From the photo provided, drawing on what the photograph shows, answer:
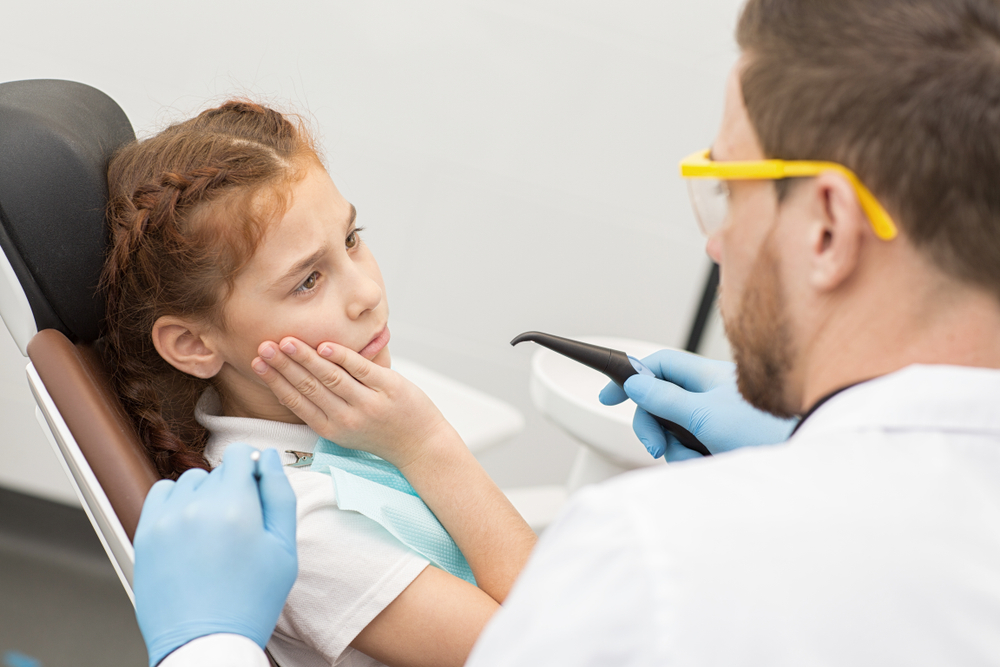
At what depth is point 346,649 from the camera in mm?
1040

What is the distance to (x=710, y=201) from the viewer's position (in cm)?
88

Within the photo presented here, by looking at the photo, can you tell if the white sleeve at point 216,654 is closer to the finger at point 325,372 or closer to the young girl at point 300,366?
the young girl at point 300,366

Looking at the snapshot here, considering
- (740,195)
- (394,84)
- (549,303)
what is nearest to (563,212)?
(549,303)

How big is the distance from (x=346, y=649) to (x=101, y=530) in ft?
1.22

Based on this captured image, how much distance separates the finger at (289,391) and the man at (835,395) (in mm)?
570

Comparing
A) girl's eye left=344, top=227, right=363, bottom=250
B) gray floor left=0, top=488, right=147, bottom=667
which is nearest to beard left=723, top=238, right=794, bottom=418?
girl's eye left=344, top=227, right=363, bottom=250

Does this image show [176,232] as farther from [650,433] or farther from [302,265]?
[650,433]

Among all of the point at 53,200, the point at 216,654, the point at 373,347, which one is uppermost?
the point at 53,200

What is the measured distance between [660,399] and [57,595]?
6.19 ft

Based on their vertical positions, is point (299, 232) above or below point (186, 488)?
above

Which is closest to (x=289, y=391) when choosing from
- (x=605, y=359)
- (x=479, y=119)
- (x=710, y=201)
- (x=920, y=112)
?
(x=605, y=359)

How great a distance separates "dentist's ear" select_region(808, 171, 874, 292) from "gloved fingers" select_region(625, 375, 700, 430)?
537 millimetres

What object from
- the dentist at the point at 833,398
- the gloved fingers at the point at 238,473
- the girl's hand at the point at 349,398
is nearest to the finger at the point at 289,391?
the girl's hand at the point at 349,398

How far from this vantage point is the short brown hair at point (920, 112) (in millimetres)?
671
